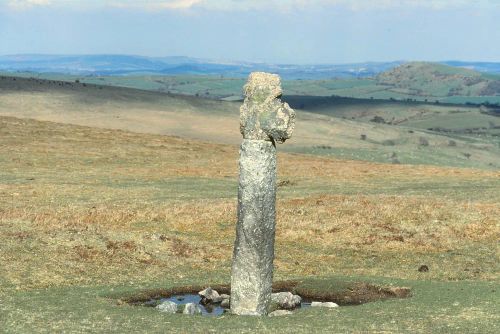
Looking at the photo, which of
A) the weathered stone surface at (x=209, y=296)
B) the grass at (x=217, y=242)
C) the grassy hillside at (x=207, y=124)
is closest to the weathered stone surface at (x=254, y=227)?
the grass at (x=217, y=242)

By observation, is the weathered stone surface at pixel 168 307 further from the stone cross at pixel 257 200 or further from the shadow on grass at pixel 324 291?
the stone cross at pixel 257 200

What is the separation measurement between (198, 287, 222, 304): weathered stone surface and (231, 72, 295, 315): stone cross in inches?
110

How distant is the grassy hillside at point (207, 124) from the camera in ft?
496

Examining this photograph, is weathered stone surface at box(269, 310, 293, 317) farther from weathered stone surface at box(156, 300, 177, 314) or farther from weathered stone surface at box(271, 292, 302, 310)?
weathered stone surface at box(156, 300, 177, 314)

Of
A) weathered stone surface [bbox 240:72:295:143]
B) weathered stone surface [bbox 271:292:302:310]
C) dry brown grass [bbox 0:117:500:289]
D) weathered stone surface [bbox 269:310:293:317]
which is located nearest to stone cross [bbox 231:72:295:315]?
weathered stone surface [bbox 240:72:295:143]

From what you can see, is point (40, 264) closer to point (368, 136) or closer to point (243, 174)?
point (243, 174)

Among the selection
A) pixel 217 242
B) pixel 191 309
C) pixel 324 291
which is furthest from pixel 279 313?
pixel 217 242

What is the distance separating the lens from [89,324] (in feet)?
82.1

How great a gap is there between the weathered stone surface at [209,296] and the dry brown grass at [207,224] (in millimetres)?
5506

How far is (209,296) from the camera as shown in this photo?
1257 inches

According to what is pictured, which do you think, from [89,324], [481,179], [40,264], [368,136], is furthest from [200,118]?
[89,324]

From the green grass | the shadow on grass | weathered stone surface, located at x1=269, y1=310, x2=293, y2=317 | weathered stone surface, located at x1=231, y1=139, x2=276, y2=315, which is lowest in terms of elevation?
the shadow on grass

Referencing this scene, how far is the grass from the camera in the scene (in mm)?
26359

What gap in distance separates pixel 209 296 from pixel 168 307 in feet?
10.5
